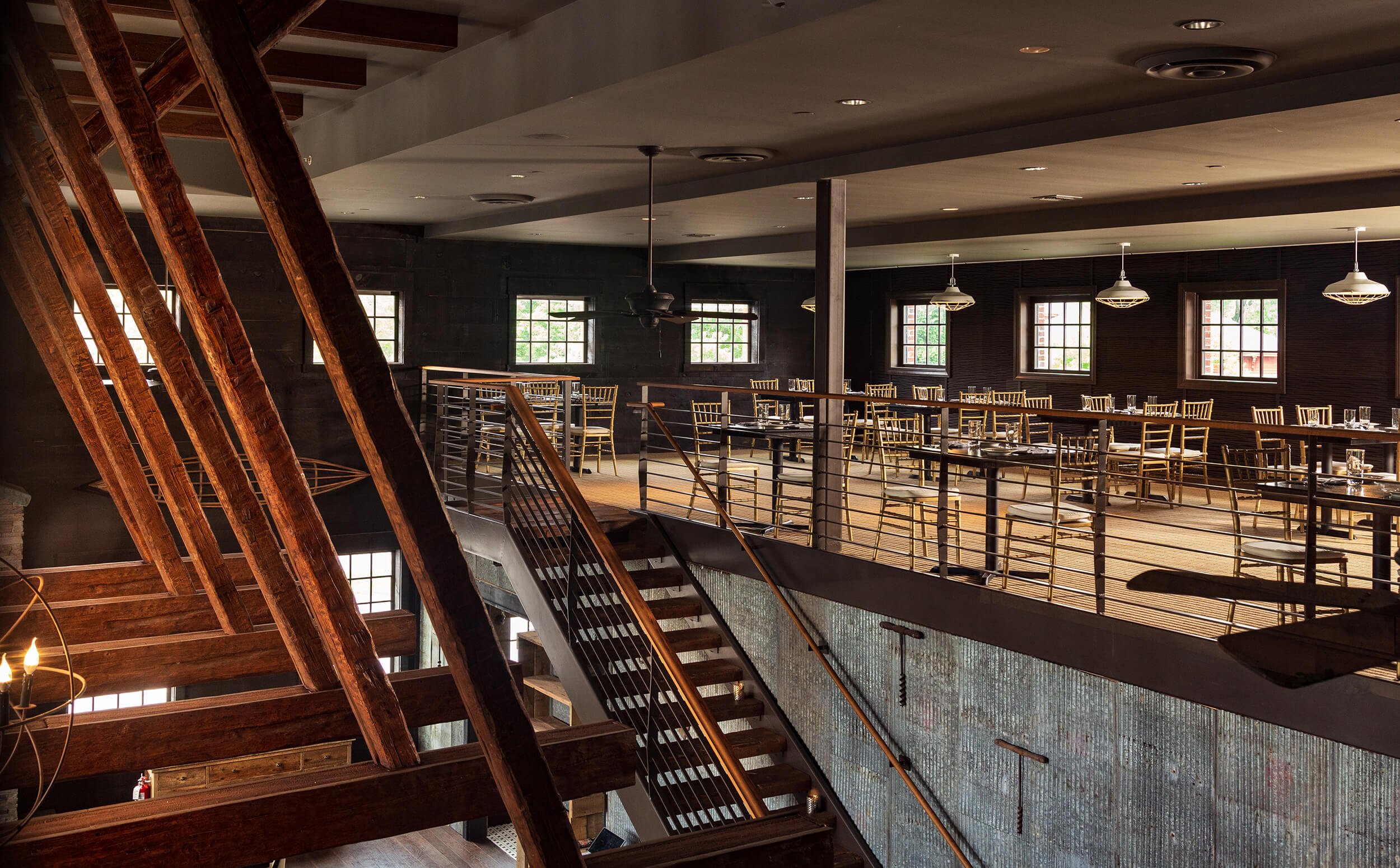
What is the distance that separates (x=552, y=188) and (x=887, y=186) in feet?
9.49

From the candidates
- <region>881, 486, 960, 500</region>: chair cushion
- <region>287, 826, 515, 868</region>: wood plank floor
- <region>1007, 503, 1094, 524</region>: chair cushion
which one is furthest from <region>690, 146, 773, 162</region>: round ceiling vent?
<region>287, 826, 515, 868</region>: wood plank floor

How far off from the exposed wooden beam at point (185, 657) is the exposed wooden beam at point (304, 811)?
0.93 metres

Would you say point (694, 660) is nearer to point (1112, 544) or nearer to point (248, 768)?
point (1112, 544)

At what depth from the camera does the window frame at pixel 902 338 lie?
1510 centimetres

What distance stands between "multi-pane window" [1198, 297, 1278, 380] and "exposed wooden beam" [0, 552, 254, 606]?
10.8 metres

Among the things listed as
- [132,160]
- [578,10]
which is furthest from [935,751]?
[132,160]

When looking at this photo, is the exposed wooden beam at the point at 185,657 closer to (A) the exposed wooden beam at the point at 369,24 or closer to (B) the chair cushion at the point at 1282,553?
(A) the exposed wooden beam at the point at 369,24

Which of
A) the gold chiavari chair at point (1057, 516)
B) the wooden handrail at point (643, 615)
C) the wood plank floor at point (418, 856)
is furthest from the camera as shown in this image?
the wood plank floor at point (418, 856)

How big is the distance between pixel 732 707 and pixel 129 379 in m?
4.43

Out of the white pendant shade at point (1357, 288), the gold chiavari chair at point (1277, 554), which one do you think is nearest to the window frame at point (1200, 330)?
the white pendant shade at point (1357, 288)

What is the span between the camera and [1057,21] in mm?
4324

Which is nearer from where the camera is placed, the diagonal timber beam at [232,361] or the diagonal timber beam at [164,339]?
the diagonal timber beam at [232,361]

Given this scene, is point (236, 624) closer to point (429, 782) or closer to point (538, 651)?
point (429, 782)

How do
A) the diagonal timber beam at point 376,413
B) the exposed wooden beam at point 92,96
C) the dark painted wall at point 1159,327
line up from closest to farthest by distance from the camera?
1. the diagonal timber beam at point 376,413
2. the exposed wooden beam at point 92,96
3. the dark painted wall at point 1159,327
